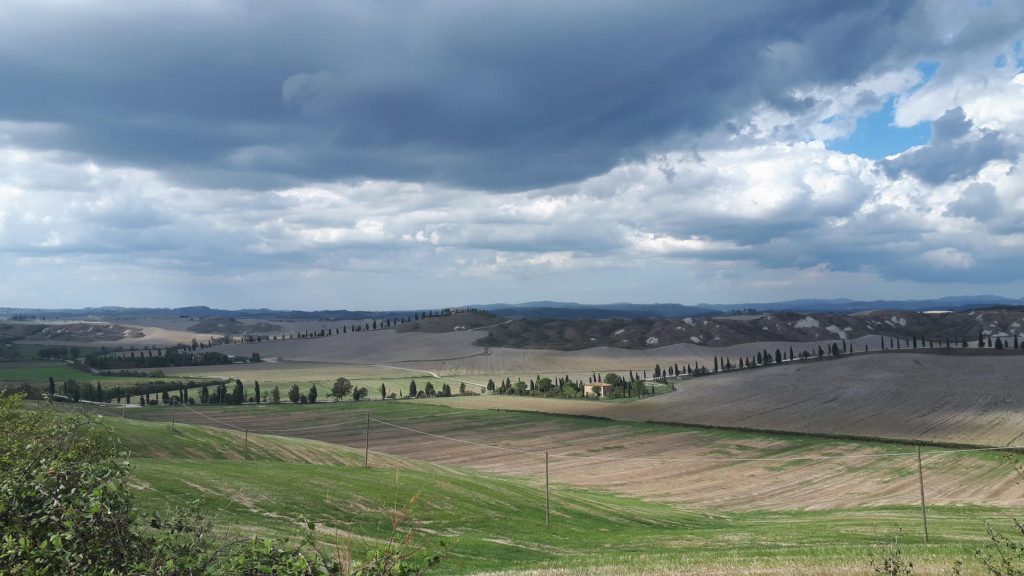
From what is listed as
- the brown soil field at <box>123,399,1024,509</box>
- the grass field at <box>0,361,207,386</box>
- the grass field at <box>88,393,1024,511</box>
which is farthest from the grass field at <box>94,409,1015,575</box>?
the grass field at <box>0,361,207,386</box>

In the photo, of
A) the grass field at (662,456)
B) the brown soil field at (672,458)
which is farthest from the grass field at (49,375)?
the brown soil field at (672,458)

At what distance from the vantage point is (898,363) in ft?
491

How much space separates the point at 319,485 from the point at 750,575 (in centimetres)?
2515

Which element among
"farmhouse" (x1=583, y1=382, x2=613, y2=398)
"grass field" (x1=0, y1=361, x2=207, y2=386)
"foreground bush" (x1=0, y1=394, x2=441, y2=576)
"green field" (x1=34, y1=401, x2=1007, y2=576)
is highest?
"foreground bush" (x1=0, y1=394, x2=441, y2=576)

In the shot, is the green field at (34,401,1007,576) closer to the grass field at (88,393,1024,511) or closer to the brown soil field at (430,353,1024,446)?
the grass field at (88,393,1024,511)

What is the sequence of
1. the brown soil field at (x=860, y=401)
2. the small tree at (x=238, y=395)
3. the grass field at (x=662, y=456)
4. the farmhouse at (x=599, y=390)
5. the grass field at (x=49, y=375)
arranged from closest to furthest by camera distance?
the grass field at (x=662, y=456)
the brown soil field at (x=860, y=401)
the small tree at (x=238, y=395)
the farmhouse at (x=599, y=390)
the grass field at (x=49, y=375)

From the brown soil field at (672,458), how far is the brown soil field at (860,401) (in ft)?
33.3

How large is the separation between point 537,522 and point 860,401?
9941 centimetres

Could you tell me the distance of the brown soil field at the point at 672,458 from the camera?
55188mm

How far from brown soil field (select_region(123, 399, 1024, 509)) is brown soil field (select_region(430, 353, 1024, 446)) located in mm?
10149

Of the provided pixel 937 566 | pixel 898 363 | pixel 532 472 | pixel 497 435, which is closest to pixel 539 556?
pixel 937 566

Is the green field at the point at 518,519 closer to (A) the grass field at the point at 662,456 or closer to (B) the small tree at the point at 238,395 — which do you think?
(A) the grass field at the point at 662,456

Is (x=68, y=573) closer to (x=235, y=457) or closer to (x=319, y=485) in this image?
(x=319, y=485)

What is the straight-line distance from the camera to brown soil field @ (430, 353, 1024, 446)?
92812 mm
